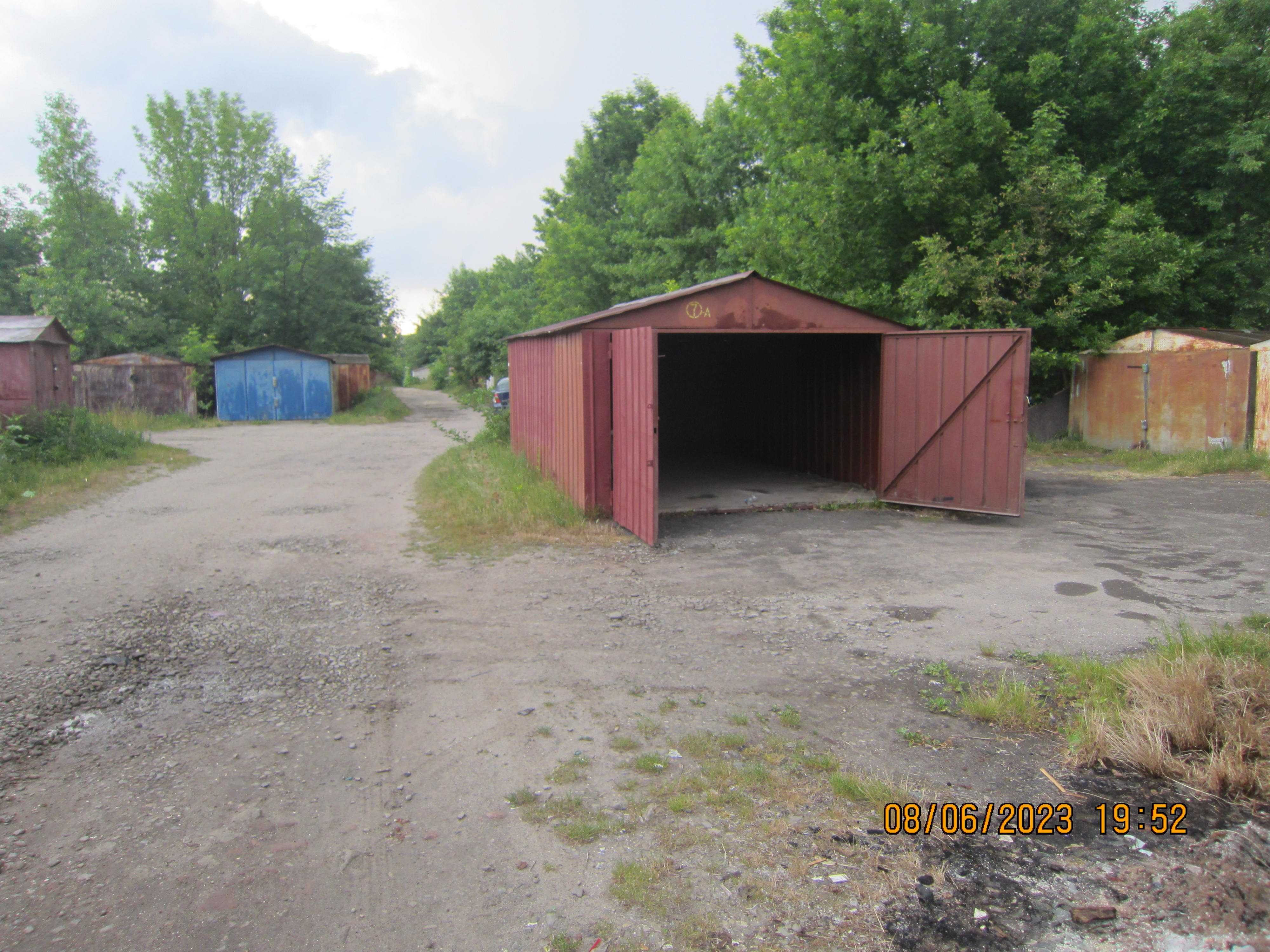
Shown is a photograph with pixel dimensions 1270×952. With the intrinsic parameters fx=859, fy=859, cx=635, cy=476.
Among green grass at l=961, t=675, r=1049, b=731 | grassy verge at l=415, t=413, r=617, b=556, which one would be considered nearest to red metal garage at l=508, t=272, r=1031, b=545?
grassy verge at l=415, t=413, r=617, b=556

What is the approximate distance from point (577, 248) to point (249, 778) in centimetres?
2812

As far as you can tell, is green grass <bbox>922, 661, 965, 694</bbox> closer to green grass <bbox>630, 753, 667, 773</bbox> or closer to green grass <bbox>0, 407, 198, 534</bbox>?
green grass <bbox>630, 753, 667, 773</bbox>

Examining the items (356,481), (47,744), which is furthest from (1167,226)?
(47,744)

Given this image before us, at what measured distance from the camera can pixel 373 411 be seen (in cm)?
3023

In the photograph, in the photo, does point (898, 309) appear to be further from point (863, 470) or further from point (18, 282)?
point (18, 282)

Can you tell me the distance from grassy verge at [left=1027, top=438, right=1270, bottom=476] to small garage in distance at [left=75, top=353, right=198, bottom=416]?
24454 mm

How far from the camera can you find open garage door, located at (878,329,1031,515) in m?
9.70

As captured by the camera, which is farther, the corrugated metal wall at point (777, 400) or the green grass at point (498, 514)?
the corrugated metal wall at point (777, 400)

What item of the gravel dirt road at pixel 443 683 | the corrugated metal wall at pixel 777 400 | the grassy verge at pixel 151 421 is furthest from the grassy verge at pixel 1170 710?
the grassy verge at pixel 151 421

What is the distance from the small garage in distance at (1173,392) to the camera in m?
14.2

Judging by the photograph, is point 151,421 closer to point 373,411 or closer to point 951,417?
point 373,411

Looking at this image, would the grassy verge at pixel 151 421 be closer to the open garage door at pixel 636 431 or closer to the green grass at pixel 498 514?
the green grass at pixel 498 514

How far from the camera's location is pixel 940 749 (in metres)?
4.26
